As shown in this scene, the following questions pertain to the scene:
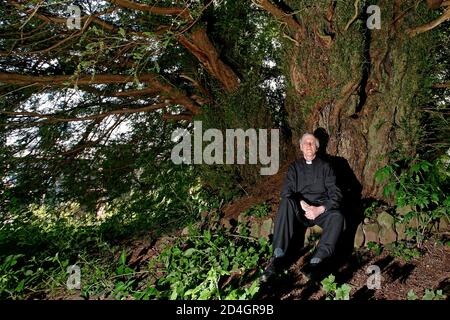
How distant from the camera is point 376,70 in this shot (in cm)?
433

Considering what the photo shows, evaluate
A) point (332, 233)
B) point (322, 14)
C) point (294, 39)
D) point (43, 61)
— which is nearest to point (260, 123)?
point (294, 39)

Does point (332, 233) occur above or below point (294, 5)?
below

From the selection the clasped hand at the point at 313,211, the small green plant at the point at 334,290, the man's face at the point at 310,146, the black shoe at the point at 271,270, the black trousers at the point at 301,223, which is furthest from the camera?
the man's face at the point at 310,146

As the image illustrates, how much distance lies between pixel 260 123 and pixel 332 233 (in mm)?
2744

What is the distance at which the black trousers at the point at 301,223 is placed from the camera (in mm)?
3438

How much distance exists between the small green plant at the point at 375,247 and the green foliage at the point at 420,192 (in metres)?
0.36

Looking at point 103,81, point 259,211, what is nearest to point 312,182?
point 259,211

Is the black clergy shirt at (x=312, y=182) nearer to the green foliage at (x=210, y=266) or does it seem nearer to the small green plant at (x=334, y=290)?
the green foliage at (x=210, y=266)

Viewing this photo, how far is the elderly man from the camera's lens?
11.3 feet

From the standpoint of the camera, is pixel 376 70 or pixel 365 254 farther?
pixel 376 70

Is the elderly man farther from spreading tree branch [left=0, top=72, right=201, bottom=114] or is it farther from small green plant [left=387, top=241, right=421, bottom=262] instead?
spreading tree branch [left=0, top=72, right=201, bottom=114]

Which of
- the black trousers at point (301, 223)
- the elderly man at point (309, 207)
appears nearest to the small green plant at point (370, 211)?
the elderly man at point (309, 207)

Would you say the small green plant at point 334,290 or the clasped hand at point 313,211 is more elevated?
the clasped hand at point 313,211
